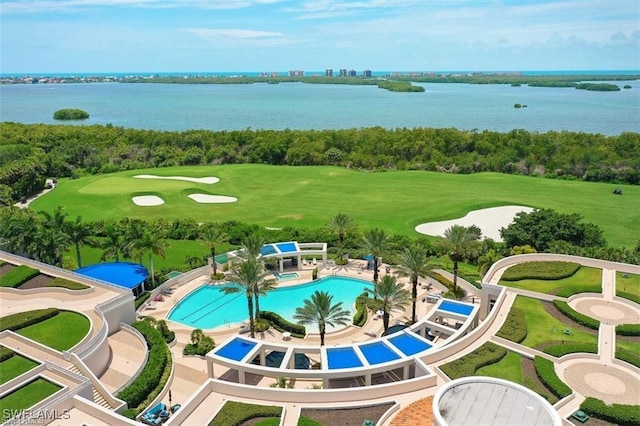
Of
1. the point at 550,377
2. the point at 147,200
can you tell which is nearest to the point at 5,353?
the point at 550,377

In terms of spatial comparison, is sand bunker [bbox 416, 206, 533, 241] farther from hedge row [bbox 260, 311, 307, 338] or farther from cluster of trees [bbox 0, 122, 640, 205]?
cluster of trees [bbox 0, 122, 640, 205]

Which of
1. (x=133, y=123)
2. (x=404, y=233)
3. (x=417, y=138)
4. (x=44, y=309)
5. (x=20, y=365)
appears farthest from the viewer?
(x=133, y=123)

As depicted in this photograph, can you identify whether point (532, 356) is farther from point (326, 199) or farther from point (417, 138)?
point (417, 138)

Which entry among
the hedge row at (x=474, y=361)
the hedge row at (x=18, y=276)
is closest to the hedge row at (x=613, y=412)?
the hedge row at (x=474, y=361)

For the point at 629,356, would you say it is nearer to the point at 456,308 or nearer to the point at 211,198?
the point at 456,308

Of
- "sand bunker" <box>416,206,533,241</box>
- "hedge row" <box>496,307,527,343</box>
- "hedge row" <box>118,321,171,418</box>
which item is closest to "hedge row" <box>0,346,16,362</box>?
"hedge row" <box>118,321,171,418</box>

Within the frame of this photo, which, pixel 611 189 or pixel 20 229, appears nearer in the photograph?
pixel 20 229

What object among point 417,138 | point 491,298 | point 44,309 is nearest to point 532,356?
point 491,298
